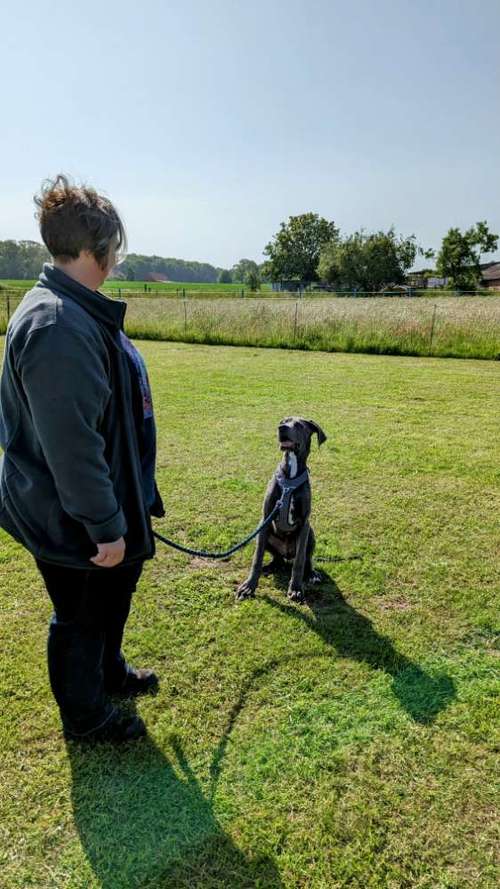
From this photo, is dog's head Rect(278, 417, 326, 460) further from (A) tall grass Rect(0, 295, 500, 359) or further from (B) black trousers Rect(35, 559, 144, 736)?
(A) tall grass Rect(0, 295, 500, 359)

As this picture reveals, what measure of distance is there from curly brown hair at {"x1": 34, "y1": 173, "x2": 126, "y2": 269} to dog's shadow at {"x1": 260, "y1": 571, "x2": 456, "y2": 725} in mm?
2315

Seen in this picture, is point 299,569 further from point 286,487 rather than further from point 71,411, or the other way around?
point 71,411

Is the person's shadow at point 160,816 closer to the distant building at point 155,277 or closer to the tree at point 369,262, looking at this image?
the tree at point 369,262

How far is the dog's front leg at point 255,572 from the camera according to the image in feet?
10.9

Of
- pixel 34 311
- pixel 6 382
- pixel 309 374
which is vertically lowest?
pixel 309 374

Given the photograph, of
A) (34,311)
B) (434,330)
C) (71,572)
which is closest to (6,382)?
(34,311)

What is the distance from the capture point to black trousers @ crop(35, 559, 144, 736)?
1979mm

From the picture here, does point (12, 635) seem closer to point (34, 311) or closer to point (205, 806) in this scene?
point (205, 806)

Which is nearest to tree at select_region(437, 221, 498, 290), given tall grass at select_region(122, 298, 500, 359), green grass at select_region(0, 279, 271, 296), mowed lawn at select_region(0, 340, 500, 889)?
green grass at select_region(0, 279, 271, 296)

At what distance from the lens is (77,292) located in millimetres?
1686

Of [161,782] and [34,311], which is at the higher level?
[34,311]

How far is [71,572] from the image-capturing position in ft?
6.37

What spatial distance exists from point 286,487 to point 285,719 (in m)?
1.25

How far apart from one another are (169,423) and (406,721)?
5390 mm
